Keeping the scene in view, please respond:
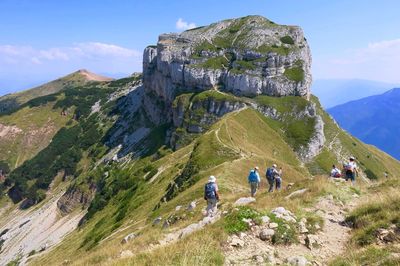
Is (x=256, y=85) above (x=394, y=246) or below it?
below

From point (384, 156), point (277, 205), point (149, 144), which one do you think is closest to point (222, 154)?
point (277, 205)

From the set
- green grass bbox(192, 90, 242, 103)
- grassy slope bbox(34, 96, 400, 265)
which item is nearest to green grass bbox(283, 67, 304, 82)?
green grass bbox(192, 90, 242, 103)

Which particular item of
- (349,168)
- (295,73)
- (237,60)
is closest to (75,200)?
(237,60)

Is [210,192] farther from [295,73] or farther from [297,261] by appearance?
[295,73]

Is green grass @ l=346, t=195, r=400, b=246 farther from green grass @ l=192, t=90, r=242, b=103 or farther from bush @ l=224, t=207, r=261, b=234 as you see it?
green grass @ l=192, t=90, r=242, b=103

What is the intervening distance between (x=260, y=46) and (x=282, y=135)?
4744 centimetres

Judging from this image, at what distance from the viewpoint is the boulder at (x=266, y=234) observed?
61.9 ft

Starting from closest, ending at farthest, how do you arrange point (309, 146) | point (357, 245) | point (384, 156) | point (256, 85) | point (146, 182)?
point (357, 245), point (146, 182), point (309, 146), point (256, 85), point (384, 156)

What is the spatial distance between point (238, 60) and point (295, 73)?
79.3 feet

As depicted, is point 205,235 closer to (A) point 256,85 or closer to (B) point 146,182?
(B) point 146,182

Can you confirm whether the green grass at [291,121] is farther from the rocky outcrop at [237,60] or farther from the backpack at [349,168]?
the backpack at [349,168]

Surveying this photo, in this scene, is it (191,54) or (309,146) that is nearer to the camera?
(309,146)

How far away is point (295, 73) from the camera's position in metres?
154

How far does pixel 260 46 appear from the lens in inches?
6348
